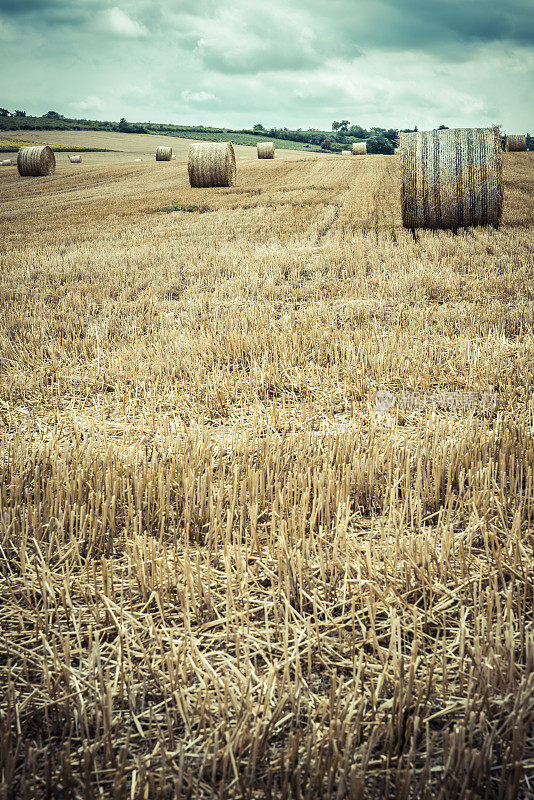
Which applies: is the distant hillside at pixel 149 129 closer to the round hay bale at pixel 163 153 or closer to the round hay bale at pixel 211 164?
the round hay bale at pixel 163 153

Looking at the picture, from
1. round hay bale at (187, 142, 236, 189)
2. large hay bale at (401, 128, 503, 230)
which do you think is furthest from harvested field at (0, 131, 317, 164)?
large hay bale at (401, 128, 503, 230)

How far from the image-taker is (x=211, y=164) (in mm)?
20625

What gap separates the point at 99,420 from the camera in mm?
3506

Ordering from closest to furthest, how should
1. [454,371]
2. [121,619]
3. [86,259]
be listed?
[121,619], [454,371], [86,259]

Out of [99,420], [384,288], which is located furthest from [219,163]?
[99,420]

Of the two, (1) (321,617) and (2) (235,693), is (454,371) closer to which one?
(1) (321,617)

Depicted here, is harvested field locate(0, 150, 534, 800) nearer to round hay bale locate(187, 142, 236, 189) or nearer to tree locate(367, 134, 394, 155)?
round hay bale locate(187, 142, 236, 189)

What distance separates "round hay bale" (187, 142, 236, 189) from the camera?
20547mm

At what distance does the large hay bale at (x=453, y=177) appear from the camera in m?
9.64

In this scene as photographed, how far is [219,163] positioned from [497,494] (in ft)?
66.6

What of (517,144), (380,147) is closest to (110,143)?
(380,147)

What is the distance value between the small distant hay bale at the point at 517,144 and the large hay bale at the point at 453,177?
1248 inches

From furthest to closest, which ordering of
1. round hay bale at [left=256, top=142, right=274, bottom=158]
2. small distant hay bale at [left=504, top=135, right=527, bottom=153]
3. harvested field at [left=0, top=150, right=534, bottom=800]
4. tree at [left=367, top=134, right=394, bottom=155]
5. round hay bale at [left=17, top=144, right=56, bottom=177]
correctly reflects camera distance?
1. tree at [left=367, top=134, right=394, bottom=155]
2. round hay bale at [left=256, top=142, right=274, bottom=158]
3. small distant hay bale at [left=504, top=135, right=527, bottom=153]
4. round hay bale at [left=17, top=144, right=56, bottom=177]
5. harvested field at [left=0, top=150, right=534, bottom=800]

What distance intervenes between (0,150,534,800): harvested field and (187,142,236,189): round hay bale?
16.4 meters
